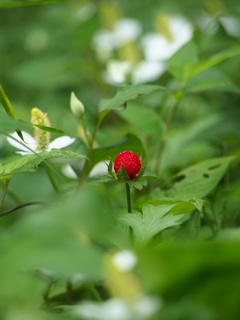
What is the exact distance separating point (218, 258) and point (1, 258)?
15 cm

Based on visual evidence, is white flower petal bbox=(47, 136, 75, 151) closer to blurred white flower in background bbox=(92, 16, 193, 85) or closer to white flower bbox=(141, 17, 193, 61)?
blurred white flower in background bbox=(92, 16, 193, 85)

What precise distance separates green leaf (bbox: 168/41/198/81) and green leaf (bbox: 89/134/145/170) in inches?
7.7

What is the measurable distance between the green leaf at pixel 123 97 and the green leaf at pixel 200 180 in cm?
13

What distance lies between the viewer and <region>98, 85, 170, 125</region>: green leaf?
673mm

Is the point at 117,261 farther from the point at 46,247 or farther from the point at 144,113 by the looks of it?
the point at 144,113

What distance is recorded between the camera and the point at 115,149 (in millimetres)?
705

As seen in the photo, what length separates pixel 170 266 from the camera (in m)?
0.36

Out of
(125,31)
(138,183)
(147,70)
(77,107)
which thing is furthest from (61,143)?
(125,31)

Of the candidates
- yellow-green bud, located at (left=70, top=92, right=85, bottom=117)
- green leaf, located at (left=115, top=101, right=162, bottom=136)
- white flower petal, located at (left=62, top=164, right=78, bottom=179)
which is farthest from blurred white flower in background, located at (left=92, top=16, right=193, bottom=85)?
yellow-green bud, located at (left=70, top=92, right=85, bottom=117)

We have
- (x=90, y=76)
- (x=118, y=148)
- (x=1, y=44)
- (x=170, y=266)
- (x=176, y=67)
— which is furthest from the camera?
(x=1, y=44)

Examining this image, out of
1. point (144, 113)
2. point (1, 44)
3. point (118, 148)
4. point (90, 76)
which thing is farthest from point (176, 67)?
point (1, 44)

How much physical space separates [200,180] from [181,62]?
0.78 feet

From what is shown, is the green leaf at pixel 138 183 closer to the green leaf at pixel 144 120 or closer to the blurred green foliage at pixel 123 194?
the blurred green foliage at pixel 123 194

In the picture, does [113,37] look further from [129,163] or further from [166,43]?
[129,163]
